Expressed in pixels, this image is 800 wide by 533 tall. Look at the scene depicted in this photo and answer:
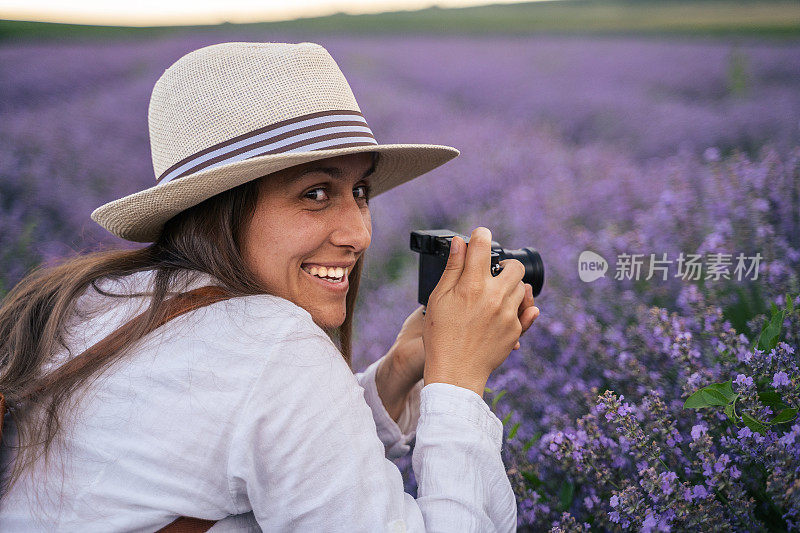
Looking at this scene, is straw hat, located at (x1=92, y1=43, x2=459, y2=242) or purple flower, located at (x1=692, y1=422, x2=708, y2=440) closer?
straw hat, located at (x1=92, y1=43, x2=459, y2=242)

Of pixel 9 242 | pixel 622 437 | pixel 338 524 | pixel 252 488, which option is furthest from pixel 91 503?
pixel 9 242

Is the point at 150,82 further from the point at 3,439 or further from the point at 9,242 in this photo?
the point at 3,439

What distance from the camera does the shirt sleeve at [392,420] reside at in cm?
161

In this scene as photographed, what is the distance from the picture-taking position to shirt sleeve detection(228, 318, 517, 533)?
0.94 m

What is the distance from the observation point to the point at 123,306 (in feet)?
3.74

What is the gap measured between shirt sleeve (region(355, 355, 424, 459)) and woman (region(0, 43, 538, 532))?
0.41 m

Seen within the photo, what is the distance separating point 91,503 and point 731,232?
5.28 ft

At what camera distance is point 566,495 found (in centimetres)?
162

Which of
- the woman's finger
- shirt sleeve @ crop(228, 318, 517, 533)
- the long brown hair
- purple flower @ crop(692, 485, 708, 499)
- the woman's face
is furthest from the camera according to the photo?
purple flower @ crop(692, 485, 708, 499)

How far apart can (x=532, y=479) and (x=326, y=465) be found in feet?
2.99

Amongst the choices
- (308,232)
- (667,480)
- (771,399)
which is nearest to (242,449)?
(308,232)

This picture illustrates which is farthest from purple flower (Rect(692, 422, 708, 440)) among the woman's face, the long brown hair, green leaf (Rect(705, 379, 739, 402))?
the long brown hair

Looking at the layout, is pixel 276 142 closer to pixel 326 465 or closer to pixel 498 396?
pixel 326 465

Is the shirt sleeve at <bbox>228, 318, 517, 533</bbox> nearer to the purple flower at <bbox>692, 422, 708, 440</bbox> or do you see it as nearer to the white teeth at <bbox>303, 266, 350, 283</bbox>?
the white teeth at <bbox>303, 266, 350, 283</bbox>
